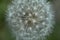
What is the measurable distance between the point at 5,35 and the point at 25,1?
0.59 m

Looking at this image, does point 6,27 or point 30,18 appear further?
point 6,27

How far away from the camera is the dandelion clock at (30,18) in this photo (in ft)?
10.1

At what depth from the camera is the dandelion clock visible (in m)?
3.06

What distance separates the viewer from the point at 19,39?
3236 mm

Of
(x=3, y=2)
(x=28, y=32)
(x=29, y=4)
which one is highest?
(x=3, y=2)

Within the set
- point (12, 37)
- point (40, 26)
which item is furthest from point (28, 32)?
point (12, 37)

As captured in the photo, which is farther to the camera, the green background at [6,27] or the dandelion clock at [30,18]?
the green background at [6,27]

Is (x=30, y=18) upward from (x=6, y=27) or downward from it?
downward

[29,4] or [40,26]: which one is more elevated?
[29,4]

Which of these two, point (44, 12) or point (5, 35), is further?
point (5, 35)

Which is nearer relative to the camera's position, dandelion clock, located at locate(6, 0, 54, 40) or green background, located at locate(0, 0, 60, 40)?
dandelion clock, located at locate(6, 0, 54, 40)

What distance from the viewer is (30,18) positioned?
3.06 m

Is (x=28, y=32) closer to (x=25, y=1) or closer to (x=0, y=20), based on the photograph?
(x=25, y=1)

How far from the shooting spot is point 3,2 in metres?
3.51
